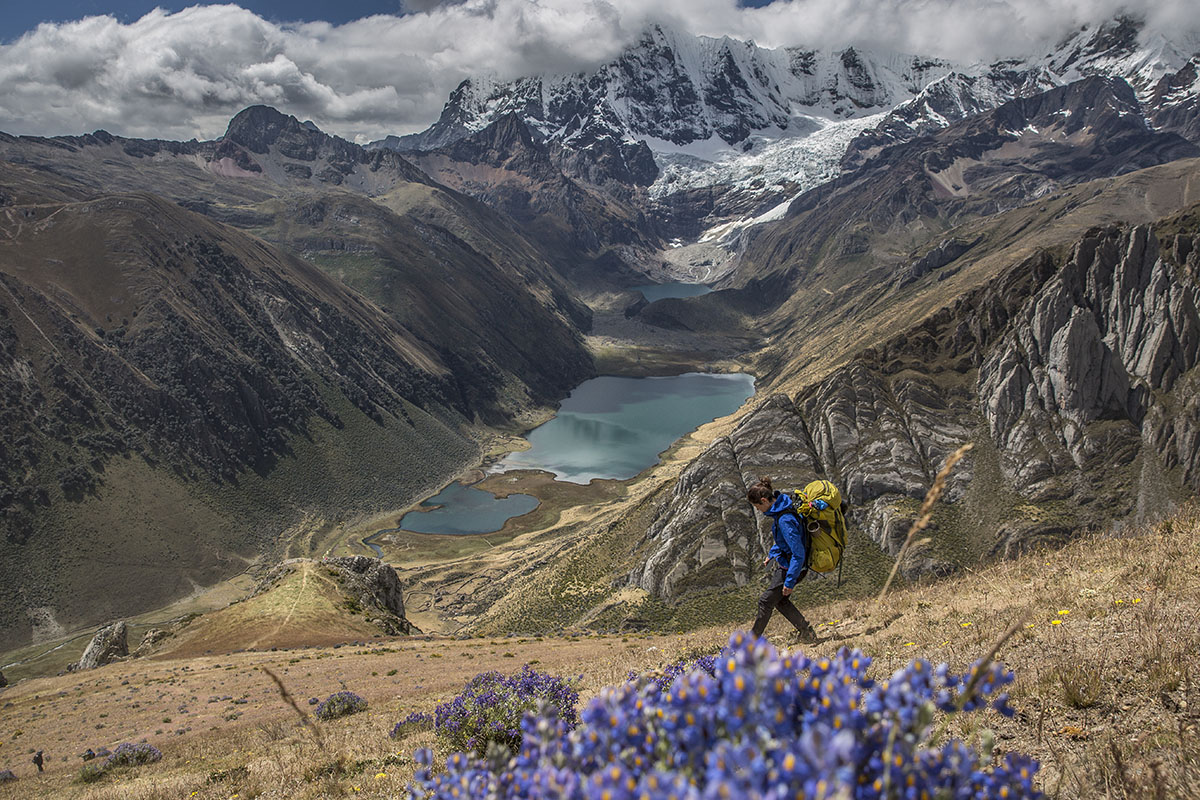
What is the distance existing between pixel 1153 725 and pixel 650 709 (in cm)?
627

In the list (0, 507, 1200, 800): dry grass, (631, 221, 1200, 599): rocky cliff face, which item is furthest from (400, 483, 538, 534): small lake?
(0, 507, 1200, 800): dry grass

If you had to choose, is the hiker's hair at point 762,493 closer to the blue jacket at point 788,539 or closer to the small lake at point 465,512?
the blue jacket at point 788,539

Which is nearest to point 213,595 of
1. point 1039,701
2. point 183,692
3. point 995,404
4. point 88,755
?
point 183,692

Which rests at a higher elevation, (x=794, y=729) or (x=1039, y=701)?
(x=794, y=729)

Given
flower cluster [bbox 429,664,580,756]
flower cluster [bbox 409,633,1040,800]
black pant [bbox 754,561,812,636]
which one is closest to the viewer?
flower cluster [bbox 409,633,1040,800]

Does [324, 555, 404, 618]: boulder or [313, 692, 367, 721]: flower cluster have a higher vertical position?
[313, 692, 367, 721]: flower cluster

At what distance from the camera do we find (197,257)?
7106 inches

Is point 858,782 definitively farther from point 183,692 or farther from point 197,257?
point 197,257

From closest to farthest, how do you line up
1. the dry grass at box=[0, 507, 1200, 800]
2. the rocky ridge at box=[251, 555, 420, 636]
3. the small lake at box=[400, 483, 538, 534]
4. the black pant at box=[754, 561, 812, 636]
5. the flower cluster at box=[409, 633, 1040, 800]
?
1. the flower cluster at box=[409, 633, 1040, 800]
2. the dry grass at box=[0, 507, 1200, 800]
3. the black pant at box=[754, 561, 812, 636]
4. the rocky ridge at box=[251, 555, 420, 636]
5. the small lake at box=[400, 483, 538, 534]

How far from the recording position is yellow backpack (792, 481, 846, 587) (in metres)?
10.9

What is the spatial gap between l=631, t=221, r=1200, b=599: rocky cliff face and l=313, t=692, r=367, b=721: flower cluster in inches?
1742

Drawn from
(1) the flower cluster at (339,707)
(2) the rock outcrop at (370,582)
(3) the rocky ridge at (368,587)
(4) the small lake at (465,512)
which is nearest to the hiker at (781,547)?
(1) the flower cluster at (339,707)

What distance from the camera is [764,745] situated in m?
3.28

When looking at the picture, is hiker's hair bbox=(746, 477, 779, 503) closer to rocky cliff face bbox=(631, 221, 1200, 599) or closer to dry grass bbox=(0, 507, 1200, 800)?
dry grass bbox=(0, 507, 1200, 800)
